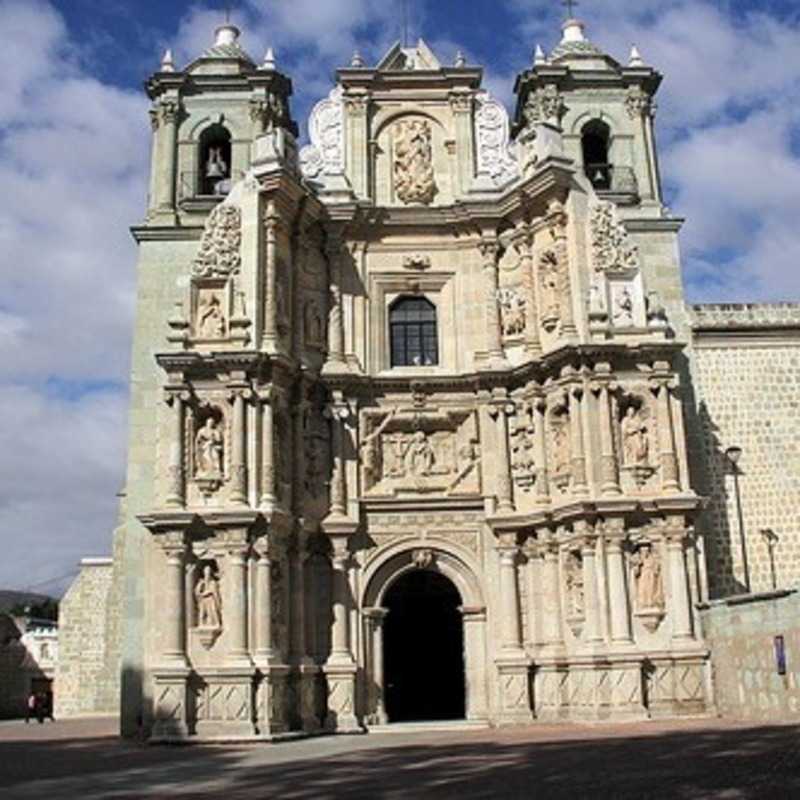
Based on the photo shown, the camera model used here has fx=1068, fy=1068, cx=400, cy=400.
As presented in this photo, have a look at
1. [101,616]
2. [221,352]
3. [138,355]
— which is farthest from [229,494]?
[101,616]

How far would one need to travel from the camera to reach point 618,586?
67.5ft

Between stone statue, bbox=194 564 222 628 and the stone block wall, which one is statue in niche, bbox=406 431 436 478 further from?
the stone block wall

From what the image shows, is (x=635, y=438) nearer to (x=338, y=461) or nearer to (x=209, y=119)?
(x=338, y=461)

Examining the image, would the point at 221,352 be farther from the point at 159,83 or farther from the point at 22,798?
the point at 22,798

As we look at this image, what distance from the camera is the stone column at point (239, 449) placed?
811 inches

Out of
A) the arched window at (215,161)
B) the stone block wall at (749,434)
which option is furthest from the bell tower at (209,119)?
the stone block wall at (749,434)

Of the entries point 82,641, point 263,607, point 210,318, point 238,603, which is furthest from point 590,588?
point 82,641

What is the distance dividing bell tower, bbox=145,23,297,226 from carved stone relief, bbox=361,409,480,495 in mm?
7404

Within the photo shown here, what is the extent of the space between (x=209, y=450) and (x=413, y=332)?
5.84 meters

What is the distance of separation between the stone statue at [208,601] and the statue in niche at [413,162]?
9911 mm

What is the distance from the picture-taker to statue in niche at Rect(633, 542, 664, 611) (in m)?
20.7

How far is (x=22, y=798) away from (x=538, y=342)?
47.7 ft

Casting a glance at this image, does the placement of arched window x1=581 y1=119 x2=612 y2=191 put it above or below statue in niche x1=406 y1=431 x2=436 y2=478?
above

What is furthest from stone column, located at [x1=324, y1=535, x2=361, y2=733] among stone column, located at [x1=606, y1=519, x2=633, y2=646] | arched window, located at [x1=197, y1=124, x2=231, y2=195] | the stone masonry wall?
the stone masonry wall
